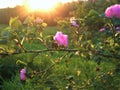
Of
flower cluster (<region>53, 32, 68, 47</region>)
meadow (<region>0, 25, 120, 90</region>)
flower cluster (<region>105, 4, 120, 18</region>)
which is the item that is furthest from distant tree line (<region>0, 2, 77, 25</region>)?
flower cluster (<region>105, 4, 120, 18</region>)

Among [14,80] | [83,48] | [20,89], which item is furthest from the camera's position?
[14,80]

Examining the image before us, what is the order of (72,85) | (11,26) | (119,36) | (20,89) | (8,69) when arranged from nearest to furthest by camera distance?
(11,26) → (119,36) → (72,85) → (20,89) → (8,69)

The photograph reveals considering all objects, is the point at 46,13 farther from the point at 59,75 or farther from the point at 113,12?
the point at 113,12

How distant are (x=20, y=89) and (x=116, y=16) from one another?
2464 millimetres

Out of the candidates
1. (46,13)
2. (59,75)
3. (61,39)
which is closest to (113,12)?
(61,39)

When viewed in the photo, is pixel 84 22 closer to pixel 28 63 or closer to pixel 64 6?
pixel 28 63

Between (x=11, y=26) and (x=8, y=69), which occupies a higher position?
(x=11, y=26)

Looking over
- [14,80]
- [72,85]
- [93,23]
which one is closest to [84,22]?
[93,23]

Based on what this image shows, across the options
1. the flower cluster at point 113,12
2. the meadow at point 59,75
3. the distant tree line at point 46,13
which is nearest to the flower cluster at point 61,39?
the meadow at point 59,75

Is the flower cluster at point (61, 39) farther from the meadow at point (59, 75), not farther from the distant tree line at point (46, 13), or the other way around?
the distant tree line at point (46, 13)

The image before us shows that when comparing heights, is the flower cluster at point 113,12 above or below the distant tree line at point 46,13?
above

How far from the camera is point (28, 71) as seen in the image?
2.39m

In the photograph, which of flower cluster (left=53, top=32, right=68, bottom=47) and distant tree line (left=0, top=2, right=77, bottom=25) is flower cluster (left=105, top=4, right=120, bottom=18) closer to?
flower cluster (left=53, top=32, right=68, bottom=47)

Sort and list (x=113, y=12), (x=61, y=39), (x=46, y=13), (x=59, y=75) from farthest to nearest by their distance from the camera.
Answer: (x=46, y=13) → (x=59, y=75) → (x=61, y=39) → (x=113, y=12)
